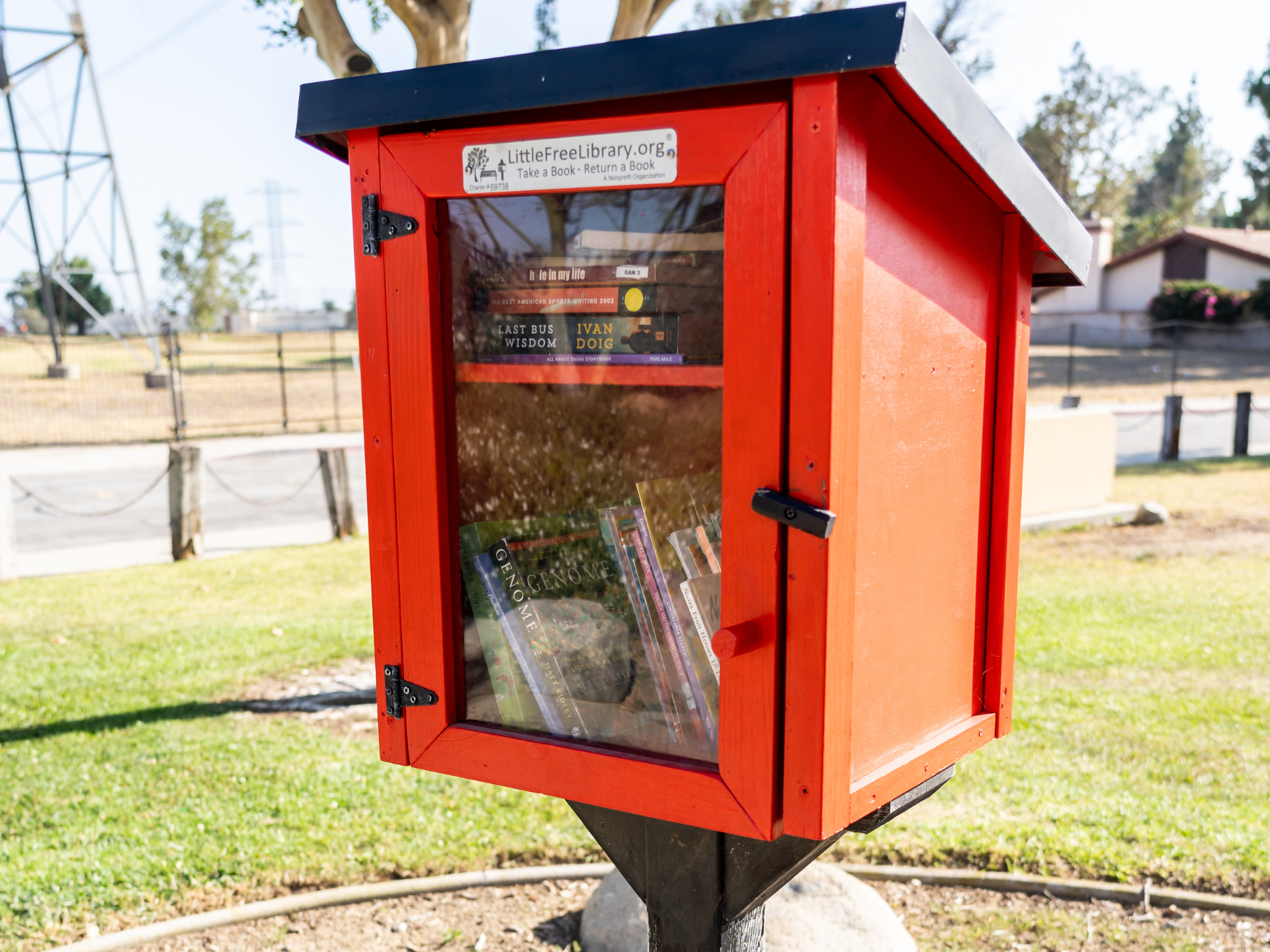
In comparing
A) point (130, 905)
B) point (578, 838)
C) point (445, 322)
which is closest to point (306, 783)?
point (130, 905)

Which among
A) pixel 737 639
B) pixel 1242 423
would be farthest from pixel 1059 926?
pixel 1242 423

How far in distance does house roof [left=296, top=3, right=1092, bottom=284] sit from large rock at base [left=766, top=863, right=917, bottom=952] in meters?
1.91

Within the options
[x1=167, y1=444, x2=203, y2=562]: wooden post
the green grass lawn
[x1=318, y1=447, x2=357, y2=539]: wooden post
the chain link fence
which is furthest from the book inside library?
the chain link fence

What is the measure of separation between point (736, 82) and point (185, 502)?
25.0 feet

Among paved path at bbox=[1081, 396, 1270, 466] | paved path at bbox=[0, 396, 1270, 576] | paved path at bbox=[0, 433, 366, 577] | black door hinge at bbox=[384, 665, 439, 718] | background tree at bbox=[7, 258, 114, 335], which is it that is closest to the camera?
black door hinge at bbox=[384, 665, 439, 718]

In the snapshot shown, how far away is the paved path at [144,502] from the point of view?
28.5 ft

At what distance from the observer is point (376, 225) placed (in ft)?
5.69

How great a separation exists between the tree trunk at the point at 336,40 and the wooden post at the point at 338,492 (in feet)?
16.8

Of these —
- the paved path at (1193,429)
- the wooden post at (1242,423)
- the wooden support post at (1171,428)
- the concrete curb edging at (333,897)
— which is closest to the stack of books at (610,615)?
the concrete curb edging at (333,897)

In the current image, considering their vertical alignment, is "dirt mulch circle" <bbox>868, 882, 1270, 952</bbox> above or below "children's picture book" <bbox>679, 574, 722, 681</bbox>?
below

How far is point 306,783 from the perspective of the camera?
3.90m

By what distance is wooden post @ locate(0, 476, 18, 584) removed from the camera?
7.32 metres

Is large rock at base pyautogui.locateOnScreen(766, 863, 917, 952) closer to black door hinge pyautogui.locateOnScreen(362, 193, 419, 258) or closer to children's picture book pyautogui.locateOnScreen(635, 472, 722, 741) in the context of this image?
children's picture book pyautogui.locateOnScreen(635, 472, 722, 741)

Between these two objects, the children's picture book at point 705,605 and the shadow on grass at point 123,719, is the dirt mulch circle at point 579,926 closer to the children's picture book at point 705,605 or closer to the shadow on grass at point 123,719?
the children's picture book at point 705,605
